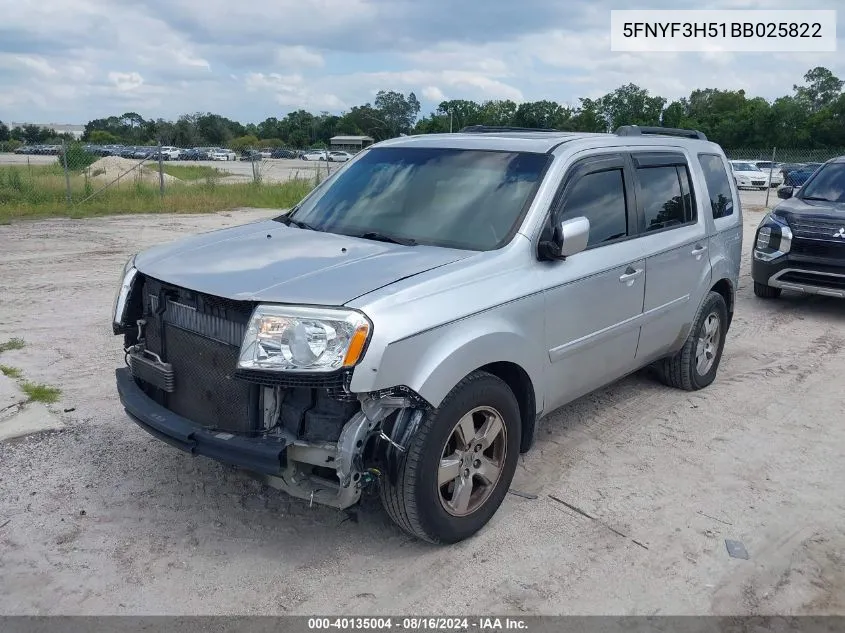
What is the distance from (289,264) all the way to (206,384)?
0.68 metres

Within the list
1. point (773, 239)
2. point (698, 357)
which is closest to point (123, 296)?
point (698, 357)

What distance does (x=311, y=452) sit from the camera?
10.3 ft

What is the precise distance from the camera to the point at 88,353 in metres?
6.33

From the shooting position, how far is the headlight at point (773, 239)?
28.5 feet

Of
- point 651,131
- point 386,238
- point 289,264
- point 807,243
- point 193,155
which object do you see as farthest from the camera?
point 193,155

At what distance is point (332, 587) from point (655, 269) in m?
2.90

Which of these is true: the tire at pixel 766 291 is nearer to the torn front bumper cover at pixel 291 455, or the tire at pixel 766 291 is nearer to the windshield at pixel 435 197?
the windshield at pixel 435 197

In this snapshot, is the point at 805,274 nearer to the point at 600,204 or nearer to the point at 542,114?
the point at 600,204

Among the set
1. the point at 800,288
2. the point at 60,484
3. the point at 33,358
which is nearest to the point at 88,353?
the point at 33,358

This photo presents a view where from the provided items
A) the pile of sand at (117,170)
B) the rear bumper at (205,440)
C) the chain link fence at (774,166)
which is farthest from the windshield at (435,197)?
the chain link fence at (774,166)

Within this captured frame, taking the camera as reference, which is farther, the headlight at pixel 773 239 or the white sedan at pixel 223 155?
the white sedan at pixel 223 155

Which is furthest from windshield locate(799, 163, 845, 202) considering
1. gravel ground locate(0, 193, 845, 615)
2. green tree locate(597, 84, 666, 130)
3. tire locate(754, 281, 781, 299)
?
green tree locate(597, 84, 666, 130)

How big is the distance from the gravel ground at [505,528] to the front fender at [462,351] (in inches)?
32.2

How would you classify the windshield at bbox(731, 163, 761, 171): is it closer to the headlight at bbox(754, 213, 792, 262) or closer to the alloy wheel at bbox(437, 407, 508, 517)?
the headlight at bbox(754, 213, 792, 262)
